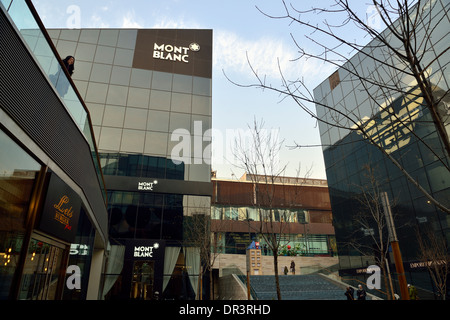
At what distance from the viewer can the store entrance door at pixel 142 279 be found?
19.5 m

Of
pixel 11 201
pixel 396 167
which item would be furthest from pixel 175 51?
pixel 11 201

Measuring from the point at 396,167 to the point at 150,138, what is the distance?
19.8 m

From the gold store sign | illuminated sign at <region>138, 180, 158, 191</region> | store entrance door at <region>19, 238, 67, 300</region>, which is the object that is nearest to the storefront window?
store entrance door at <region>19, 238, 67, 300</region>

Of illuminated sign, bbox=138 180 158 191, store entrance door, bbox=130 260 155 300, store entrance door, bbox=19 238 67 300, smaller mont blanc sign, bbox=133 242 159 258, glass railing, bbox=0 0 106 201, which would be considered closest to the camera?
glass railing, bbox=0 0 106 201

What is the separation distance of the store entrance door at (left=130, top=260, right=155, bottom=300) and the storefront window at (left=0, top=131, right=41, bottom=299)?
15.4 meters

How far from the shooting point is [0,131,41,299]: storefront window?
5242 millimetres

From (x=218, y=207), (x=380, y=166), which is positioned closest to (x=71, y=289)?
(x=380, y=166)

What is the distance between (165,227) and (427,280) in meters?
18.0

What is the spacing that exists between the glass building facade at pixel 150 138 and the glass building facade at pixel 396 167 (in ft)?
38.4

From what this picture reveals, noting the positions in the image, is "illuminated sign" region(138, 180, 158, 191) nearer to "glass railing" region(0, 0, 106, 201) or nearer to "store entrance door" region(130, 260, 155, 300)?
"store entrance door" region(130, 260, 155, 300)

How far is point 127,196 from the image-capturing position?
21.6 meters

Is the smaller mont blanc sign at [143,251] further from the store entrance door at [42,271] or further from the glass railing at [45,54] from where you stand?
the glass railing at [45,54]

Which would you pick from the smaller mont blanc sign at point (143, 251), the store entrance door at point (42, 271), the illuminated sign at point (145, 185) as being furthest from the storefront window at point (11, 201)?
the illuminated sign at point (145, 185)
